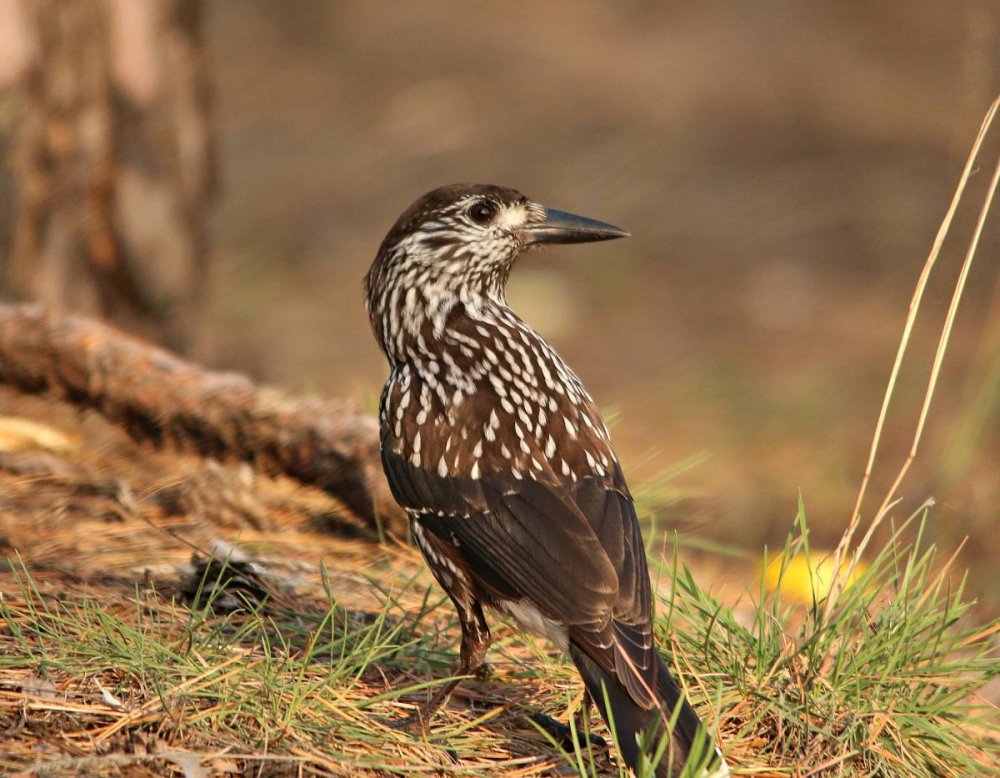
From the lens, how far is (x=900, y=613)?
3.62 m

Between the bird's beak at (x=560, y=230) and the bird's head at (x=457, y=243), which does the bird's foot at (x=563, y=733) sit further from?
the bird's beak at (x=560, y=230)

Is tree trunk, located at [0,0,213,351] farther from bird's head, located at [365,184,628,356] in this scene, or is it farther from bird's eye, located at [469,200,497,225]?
bird's eye, located at [469,200,497,225]

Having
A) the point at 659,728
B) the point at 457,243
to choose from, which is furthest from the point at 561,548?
the point at 457,243

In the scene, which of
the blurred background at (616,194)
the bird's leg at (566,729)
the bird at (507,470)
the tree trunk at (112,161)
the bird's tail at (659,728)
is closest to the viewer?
the bird's tail at (659,728)

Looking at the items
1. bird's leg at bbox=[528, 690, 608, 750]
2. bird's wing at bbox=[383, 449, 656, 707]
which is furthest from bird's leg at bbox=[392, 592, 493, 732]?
bird's leg at bbox=[528, 690, 608, 750]

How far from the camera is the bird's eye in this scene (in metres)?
4.30

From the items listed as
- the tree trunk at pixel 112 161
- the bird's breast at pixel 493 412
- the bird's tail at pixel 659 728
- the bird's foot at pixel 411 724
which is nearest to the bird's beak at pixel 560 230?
the bird's breast at pixel 493 412

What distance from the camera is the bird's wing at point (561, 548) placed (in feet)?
10.7

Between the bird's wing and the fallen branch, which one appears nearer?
the bird's wing

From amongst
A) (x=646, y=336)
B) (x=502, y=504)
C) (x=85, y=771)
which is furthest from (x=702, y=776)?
(x=646, y=336)

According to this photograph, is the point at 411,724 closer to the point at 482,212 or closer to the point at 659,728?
the point at 659,728

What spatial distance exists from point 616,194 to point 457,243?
7420 mm

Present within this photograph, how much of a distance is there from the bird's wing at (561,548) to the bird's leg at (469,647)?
109mm

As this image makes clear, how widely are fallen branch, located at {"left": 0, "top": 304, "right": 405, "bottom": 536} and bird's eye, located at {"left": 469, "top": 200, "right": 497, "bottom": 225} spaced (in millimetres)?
Answer: 886
